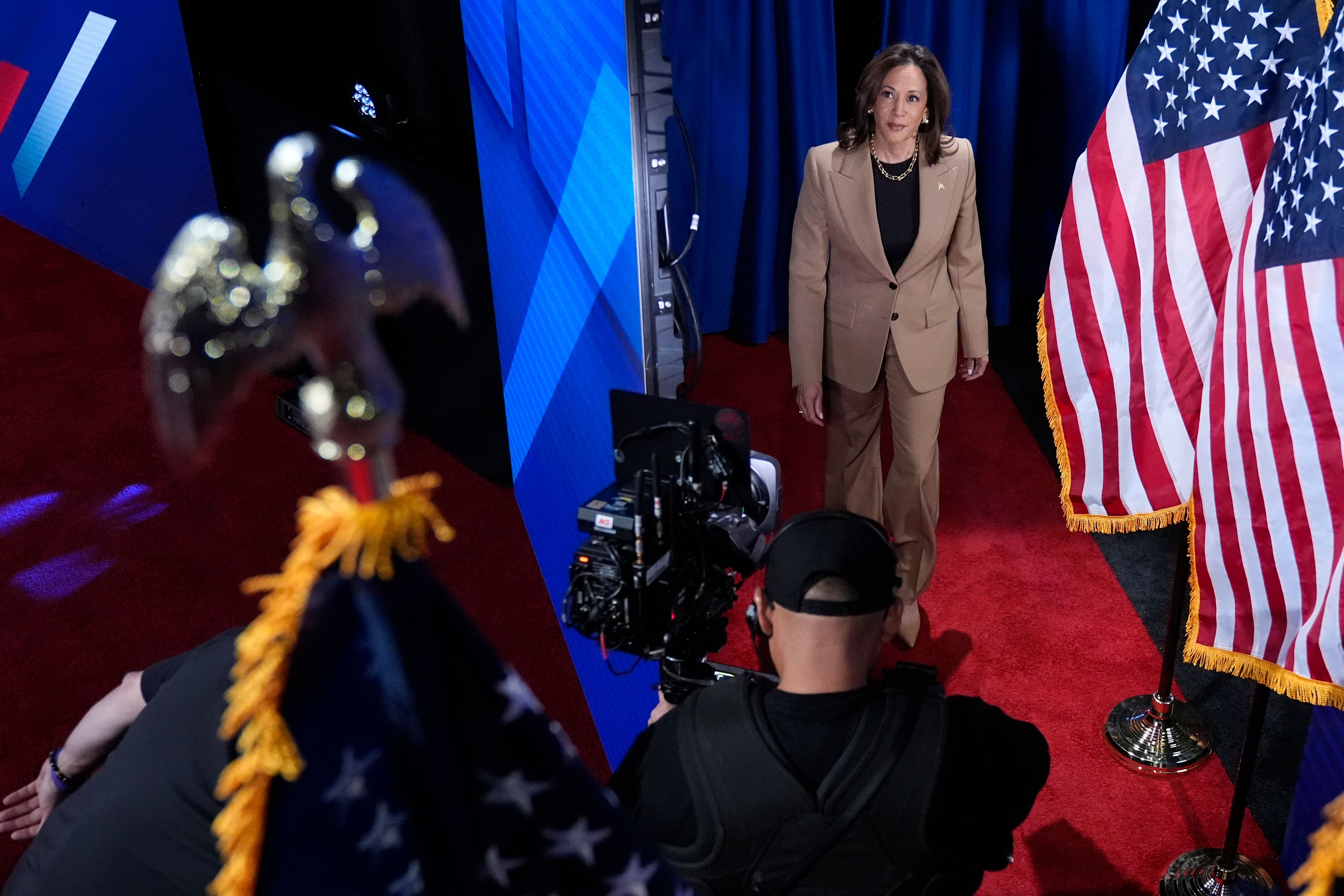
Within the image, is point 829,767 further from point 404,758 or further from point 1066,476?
point 1066,476

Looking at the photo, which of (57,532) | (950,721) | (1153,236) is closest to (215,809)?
(950,721)

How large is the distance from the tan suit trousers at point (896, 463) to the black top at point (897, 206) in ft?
0.83

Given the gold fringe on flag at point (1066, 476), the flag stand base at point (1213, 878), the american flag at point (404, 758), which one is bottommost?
the flag stand base at point (1213, 878)

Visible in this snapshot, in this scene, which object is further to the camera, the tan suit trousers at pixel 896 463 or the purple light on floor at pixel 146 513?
the purple light on floor at pixel 146 513

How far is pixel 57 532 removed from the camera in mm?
4172

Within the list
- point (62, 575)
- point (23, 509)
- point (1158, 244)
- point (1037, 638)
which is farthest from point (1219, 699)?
point (23, 509)

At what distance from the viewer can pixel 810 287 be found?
10.6 ft

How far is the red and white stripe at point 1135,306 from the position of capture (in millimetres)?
2660

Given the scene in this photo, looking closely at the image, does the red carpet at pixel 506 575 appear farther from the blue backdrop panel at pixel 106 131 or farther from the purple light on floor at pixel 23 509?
the blue backdrop panel at pixel 106 131

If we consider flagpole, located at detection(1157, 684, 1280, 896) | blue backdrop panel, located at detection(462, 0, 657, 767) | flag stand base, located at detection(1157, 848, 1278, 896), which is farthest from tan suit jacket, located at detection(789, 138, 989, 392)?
flag stand base, located at detection(1157, 848, 1278, 896)

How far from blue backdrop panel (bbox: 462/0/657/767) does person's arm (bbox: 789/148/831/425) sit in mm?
664

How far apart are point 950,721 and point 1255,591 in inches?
49.0

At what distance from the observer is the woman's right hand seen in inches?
131

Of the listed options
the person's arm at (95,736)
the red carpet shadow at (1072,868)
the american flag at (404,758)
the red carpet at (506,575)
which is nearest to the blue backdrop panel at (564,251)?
the red carpet at (506,575)
